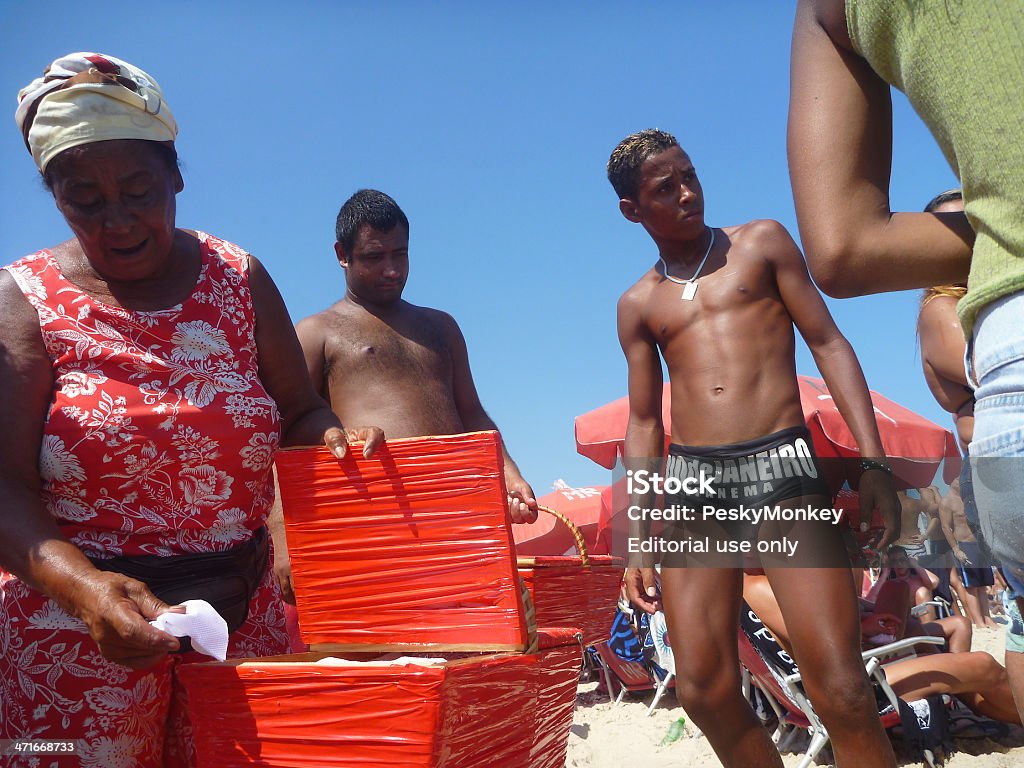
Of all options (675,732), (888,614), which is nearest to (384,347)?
(888,614)

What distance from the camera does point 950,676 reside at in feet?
16.6

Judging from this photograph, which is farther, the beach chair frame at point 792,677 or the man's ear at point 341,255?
the beach chair frame at point 792,677

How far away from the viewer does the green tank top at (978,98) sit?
3.18 ft

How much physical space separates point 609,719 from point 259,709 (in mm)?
6143

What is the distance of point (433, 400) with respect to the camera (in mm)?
3828

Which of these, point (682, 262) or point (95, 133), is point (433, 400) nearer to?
point (682, 262)

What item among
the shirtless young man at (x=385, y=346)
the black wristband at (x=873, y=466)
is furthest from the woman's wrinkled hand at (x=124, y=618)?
the black wristband at (x=873, y=466)

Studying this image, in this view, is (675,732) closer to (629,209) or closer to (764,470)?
(764,470)

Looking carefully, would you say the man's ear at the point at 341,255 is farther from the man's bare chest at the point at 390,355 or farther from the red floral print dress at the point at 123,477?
the red floral print dress at the point at 123,477

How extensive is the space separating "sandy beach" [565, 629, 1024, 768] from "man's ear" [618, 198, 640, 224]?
323cm

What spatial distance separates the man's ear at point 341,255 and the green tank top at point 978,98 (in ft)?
11.1

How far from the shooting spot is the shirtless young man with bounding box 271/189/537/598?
380 cm

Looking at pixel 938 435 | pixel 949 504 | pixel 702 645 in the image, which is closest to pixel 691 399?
pixel 702 645

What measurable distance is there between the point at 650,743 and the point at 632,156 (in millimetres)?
4157
